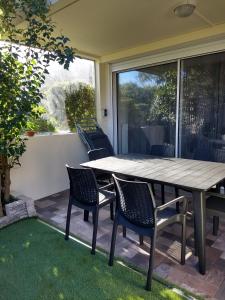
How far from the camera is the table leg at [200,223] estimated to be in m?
1.96

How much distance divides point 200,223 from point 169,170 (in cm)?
71

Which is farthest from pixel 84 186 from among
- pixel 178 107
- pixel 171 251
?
pixel 178 107

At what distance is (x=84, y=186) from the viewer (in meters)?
2.36

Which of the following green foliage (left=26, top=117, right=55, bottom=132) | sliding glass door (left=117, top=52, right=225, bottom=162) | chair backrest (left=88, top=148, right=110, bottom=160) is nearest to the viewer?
chair backrest (left=88, top=148, right=110, bottom=160)

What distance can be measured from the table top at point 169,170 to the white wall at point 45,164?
1221 mm

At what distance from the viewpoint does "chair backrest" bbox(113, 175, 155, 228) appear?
1804 millimetres

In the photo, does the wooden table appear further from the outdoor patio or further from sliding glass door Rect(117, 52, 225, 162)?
sliding glass door Rect(117, 52, 225, 162)

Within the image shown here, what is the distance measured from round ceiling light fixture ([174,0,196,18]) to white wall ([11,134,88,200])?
257 centimetres

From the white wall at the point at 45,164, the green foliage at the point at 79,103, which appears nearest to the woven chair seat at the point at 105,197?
the white wall at the point at 45,164

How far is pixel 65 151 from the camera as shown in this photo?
165 inches

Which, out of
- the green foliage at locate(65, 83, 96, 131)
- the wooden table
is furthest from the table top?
the green foliage at locate(65, 83, 96, 131)

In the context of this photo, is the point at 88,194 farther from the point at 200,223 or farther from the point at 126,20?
the point at 126,20

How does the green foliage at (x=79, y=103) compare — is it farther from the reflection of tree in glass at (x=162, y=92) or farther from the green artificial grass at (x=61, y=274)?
the green artificial grass at (x=61, y=274)

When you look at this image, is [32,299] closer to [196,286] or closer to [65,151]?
[196,286]
